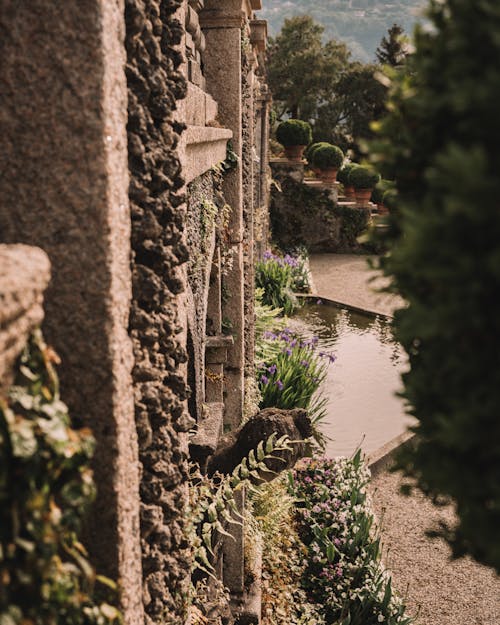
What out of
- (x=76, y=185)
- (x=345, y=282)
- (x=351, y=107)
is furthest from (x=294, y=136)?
(x=76, y=185)

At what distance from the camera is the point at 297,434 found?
3111mm

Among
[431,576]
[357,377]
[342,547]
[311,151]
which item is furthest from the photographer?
[311,151]

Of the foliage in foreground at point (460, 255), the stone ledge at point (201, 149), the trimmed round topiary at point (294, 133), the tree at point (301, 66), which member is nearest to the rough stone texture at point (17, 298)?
the foliage in foreground at point (460, 255)

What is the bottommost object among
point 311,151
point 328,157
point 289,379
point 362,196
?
point 289,379

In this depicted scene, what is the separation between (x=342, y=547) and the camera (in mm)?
4973

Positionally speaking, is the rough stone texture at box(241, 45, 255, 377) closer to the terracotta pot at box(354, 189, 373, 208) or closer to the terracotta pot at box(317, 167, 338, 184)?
the terracotta pot at box(317, 167, 338, 184)

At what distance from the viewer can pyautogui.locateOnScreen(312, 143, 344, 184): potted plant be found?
1645 centimetres

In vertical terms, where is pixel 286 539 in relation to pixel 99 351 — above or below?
below

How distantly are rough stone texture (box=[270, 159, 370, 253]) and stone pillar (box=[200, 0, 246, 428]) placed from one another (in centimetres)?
1128

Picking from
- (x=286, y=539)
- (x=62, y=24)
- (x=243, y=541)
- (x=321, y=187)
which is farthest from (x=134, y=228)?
(x=321, y=187)

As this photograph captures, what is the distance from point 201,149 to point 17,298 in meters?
2.31

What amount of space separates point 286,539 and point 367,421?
268cm

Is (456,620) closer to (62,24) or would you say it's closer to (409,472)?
(409,472)

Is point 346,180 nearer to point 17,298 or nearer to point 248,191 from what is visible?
point 248,191
